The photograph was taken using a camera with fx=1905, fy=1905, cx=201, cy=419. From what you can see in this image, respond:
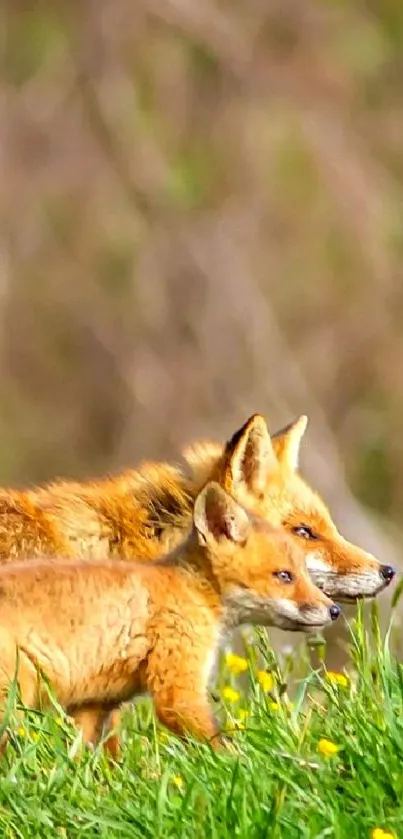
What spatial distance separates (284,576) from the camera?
6.49 m

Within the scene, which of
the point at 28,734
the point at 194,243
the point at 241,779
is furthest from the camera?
the point at 194,243

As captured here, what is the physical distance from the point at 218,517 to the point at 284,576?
12.3 inches

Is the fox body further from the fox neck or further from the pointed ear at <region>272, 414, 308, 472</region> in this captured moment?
the pointed ear at <region>272, 414, 308, 472</region>

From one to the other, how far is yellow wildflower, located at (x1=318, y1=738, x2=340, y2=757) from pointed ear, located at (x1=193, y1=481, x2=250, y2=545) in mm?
1362

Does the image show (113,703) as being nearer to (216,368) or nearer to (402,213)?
(216,368)

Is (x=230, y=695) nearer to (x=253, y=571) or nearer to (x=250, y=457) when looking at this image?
(x=253, y=571)

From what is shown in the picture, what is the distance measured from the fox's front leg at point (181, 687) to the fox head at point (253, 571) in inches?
13.6

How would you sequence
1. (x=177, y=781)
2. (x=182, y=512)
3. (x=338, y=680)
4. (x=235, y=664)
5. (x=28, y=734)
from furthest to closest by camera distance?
1. (x=182, y=512)
2. (x=235, y=664)
3. (x=338, y=680)
4. (x=28, y=734)
5. (x=177, y=781)

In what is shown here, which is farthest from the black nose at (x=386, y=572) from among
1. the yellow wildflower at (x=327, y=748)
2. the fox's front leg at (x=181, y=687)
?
the yellow wildflower at (x=327, y=748)

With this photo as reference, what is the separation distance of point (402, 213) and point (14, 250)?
13.8 ft

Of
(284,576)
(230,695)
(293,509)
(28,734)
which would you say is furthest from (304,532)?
(28,734)

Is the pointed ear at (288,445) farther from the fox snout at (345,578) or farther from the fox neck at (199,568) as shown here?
the fox neck at (199,568)

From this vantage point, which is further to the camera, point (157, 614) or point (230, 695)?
point (230, 695)

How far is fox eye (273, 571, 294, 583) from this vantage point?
6.48m
